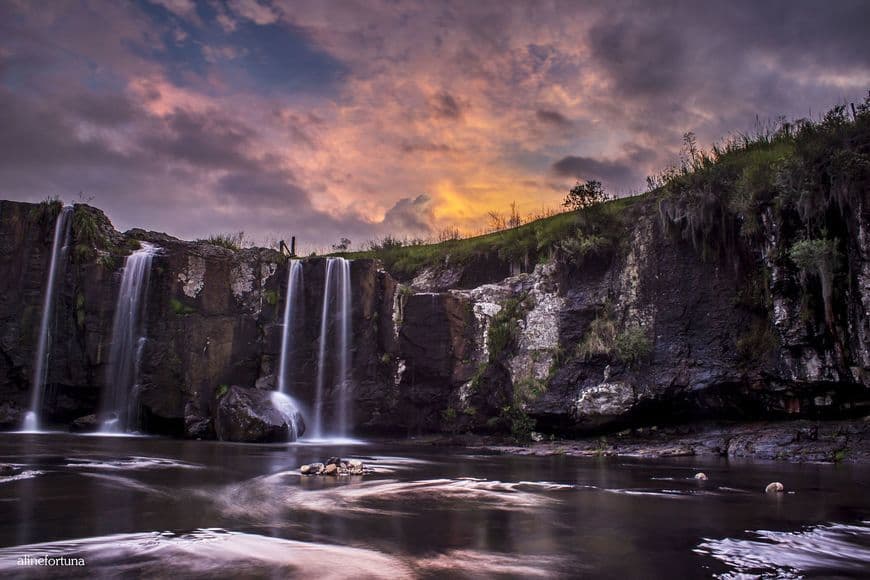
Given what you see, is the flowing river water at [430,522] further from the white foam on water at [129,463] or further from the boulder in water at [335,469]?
the boulder in water at [335,469]

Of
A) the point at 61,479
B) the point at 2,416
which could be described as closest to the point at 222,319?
the point at 2,416

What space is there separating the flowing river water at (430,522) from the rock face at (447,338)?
5473 mm

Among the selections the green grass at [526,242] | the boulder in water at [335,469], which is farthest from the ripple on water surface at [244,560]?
the green grass at [526,242]

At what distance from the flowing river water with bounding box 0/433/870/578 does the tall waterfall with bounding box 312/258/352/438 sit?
36.2 feet

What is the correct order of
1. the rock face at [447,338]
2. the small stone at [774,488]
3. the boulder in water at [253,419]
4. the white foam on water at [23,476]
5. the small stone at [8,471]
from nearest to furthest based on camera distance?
1. the white foam on water at [23,476]
2. the small stone at [774,488]
3. the small stone at [8,471]
4. the rock face at [447,338]
5. the boulder in water at [253,419]

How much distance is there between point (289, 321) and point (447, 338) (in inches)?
270

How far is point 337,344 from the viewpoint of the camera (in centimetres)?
2328

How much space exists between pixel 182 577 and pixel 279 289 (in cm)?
2093

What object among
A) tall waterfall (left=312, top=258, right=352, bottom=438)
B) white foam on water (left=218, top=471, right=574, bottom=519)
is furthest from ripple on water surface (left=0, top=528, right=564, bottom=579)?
tall waterfall (left=312, top=258, right=352, bottom=438)

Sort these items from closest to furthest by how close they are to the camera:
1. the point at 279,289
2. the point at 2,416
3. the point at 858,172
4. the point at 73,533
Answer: the point at 73,533, the point at 858,172, the point at 2,416, the point at 279,289

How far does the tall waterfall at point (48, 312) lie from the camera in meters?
21.8

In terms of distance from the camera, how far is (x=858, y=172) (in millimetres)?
13617

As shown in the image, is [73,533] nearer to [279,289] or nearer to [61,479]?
[61,479]

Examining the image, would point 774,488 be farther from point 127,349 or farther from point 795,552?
point 127,349
